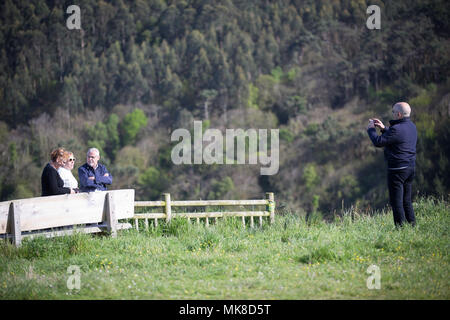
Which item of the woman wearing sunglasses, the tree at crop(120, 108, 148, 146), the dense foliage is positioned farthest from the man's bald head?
the tree at crop(120, 108, 148, 146)

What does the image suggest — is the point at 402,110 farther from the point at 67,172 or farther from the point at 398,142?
the point at 67,172

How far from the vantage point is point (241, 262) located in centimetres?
570

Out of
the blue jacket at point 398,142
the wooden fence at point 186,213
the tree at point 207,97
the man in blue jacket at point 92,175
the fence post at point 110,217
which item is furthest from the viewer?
the tree at point 207,97

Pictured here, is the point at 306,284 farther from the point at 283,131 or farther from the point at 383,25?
the point at 383,25

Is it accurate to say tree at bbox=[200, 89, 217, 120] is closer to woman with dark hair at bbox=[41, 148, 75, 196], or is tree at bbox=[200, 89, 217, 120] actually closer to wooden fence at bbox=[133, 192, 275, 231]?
wooden fence at bbox=[133, 192, 275, 231]

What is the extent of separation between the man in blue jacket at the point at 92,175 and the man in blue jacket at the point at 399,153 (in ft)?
12.0

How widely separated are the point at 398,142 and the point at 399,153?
0.13m

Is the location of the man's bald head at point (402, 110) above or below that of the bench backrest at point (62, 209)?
above

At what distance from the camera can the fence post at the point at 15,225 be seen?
241 inches

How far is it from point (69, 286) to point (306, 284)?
2.08 meters

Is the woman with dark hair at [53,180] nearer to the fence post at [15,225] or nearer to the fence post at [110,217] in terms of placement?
the fence post at [110,217]

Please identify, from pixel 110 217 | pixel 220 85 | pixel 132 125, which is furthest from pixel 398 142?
pixel 220 85

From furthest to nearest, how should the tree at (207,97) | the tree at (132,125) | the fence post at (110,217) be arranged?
1. the tree at (207,97)
2. the tree at (132,125)
3. the fence post at (110,217)

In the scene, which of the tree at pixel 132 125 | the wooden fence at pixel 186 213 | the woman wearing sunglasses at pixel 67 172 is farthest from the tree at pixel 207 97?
the woman wearing sunglasses at pixel 67 172
